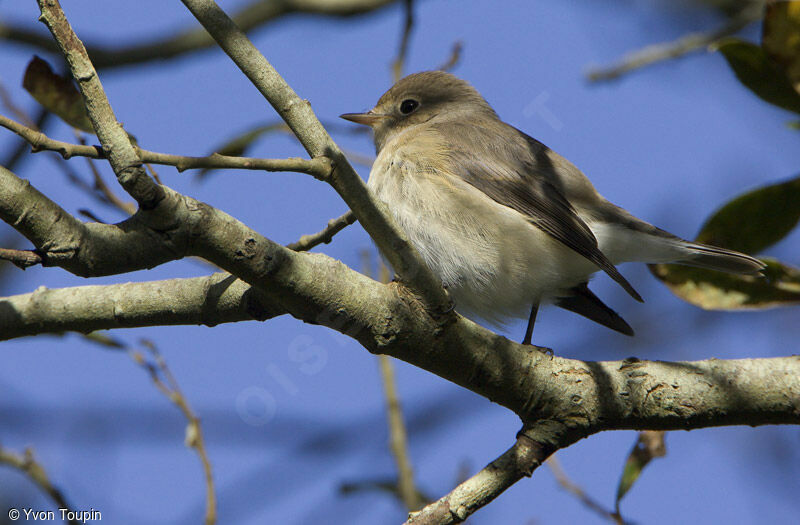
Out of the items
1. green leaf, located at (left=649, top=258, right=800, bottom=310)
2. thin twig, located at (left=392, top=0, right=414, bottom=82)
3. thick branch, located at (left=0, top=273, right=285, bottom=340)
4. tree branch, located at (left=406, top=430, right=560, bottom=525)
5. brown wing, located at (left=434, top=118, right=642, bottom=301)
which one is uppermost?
thin twig, located at (left=392, top=0, right=414, bottom=82)

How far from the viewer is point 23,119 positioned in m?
3.68

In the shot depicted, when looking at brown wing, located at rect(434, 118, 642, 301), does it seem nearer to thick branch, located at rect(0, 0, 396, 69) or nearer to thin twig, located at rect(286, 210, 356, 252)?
thin twig, located at rect(286, 210, 356, 252)

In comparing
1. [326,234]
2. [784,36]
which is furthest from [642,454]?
[784,36]

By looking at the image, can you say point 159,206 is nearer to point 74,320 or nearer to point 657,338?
point 74,320

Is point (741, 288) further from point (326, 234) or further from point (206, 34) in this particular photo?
point (206, 34)

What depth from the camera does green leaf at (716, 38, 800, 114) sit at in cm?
325

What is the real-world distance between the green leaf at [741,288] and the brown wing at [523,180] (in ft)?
0.93

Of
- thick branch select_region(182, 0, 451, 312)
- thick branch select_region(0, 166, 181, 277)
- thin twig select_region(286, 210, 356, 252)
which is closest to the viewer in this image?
thick branch select_region(0, 166, 181, 277)

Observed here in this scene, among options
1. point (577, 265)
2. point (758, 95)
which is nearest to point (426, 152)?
point (577, 265)

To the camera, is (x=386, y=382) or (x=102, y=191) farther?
(x=386, y=382)

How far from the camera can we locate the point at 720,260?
3646 mm

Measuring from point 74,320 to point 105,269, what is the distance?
0.59 m

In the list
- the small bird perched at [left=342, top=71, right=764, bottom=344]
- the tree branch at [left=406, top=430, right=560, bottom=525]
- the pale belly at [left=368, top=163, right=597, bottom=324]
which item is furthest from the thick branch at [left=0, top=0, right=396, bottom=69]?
the tree branch at [left=406, top=430, right=560, bottom=525]

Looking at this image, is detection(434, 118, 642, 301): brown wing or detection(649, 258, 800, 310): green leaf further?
detection(434, 118, 642, 301): brown wing
